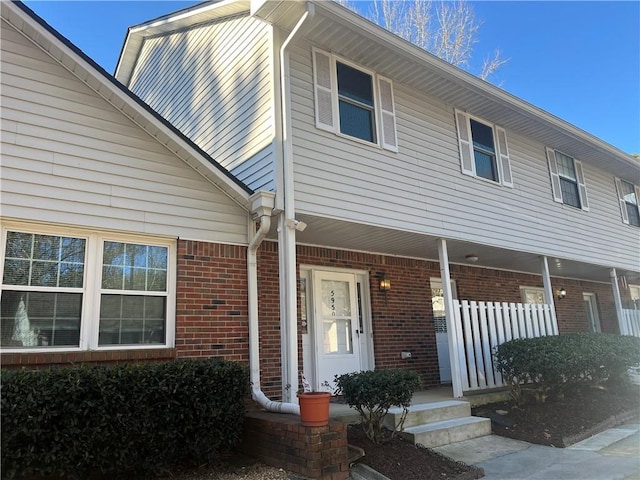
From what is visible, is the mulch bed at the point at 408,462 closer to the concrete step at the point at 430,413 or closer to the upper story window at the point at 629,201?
the concrete step at the point at 430,413

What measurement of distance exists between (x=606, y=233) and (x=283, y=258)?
9638 mm

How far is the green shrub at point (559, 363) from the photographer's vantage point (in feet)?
24.1

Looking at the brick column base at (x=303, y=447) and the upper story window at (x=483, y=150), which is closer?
the brick column base at (x=303, y=447)

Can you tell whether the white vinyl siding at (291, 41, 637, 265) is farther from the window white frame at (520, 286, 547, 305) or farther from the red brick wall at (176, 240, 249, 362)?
the window white frame at (520, 286, 547, 305)

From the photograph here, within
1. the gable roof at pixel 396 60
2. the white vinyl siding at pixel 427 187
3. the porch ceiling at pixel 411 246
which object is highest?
the gable roof at pixel 396 60

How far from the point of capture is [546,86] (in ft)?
39.5

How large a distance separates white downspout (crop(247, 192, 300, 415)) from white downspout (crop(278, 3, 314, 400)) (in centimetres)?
21

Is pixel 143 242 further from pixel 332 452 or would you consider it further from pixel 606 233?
pixel 606 233

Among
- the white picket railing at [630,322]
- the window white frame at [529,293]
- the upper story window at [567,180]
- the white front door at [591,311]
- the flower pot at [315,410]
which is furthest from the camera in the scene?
the white front door at [591,311]

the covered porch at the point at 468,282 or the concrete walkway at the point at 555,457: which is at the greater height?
the covered porch at the point at 468,282

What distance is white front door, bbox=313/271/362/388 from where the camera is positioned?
7.82 m

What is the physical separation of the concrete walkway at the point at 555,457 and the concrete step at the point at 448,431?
0.09m

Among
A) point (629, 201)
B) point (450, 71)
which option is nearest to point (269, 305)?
point (450, 71)

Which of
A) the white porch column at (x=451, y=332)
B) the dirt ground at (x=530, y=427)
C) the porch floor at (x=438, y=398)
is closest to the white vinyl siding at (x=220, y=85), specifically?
the porch floor at (x=438, y=398)
